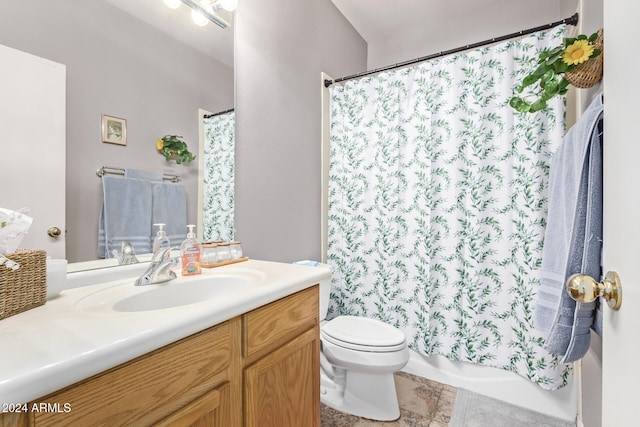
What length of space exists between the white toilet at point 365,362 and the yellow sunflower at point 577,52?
1.29 meters

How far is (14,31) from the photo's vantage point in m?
0.78

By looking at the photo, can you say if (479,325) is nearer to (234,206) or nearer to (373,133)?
(373,133)

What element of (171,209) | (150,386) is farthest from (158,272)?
(150,386)

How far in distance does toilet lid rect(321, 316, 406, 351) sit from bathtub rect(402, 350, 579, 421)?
1.52 ft

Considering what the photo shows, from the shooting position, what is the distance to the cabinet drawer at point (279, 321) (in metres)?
0.77

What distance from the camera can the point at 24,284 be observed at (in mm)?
633

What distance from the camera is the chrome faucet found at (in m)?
0.91

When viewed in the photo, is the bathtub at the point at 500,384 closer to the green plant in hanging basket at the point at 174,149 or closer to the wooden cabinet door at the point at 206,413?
the wooden cabinet door at the point at 206,413

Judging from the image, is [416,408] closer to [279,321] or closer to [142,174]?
[279,321]

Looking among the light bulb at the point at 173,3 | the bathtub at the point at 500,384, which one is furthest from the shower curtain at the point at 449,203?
the light bulb at the point at 173,3

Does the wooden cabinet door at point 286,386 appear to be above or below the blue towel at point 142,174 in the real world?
below

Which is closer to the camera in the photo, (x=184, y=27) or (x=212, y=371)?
(x=212, y=371)
